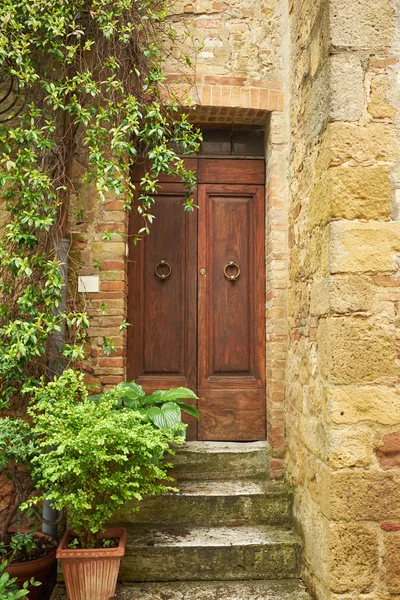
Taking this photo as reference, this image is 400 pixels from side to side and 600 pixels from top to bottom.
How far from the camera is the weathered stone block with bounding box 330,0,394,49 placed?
9.12 feet

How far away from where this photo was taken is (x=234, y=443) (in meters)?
3.99

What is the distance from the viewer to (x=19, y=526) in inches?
130

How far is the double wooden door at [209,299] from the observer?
404cm

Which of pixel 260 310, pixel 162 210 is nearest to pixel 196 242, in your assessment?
pixel 162 210

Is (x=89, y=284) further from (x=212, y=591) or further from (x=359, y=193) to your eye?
(x=212, y=591)

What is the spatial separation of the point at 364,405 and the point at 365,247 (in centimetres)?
78

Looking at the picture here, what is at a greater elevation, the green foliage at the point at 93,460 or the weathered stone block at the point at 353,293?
the weathered stone block at the point at 353,293

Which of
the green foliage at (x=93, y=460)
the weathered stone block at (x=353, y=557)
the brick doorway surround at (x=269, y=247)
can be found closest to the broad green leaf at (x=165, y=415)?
the green foliage at (x=93, y=460)

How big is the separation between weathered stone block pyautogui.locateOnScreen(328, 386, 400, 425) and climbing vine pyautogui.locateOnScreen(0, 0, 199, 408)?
154cm

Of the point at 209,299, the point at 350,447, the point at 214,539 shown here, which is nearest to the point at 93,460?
the point at 214,539

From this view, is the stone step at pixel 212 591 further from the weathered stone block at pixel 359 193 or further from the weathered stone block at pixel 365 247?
the weathered stone block at pixel 359 193

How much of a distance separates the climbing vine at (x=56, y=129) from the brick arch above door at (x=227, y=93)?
0.48 feet

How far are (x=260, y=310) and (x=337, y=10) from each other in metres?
2.05

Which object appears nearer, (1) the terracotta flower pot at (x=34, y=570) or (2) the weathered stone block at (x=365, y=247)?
(2) the weathered stone block at (x=365, y=247)
